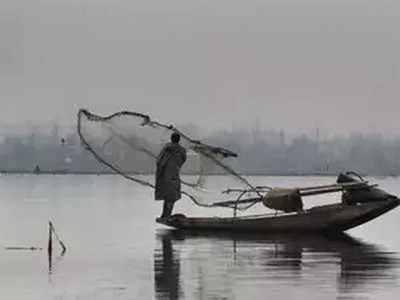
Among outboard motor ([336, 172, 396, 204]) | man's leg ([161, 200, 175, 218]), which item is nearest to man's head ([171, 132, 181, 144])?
man's leg ([161, 200, 175, 218])

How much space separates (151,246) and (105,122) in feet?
16.6

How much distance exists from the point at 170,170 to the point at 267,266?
27.0ft

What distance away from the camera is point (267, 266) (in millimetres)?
19000

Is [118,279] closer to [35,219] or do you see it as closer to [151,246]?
[151,246]

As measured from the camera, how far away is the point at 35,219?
3791 cm

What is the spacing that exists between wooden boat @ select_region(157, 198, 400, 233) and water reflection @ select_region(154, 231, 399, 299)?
377mm

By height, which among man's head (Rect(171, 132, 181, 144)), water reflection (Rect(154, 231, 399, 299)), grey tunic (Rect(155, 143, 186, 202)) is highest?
man's head (Rect(171, 132, 181, 144))

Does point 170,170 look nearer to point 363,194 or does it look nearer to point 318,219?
point 318,219

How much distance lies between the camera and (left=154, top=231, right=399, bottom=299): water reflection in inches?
613

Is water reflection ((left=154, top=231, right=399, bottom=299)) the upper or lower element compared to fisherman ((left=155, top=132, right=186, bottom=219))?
lower

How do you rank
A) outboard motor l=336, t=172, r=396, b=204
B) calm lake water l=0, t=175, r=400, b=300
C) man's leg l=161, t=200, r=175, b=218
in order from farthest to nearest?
man's leg l=161, t=200, r=175, b=218
outboard motor l=336, t=172, r=396, b=204
calm lake water l=0, t=175, r=400, b=300

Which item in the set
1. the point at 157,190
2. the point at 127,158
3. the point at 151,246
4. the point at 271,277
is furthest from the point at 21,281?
the point at 127,158

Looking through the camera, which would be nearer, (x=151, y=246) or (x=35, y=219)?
(x=151, y=246)

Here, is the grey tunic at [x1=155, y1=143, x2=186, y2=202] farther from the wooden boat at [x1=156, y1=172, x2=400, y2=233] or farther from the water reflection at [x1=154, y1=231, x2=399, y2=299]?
the wooden boat at [x1=156, y1=172, x2=400, y2=233]
